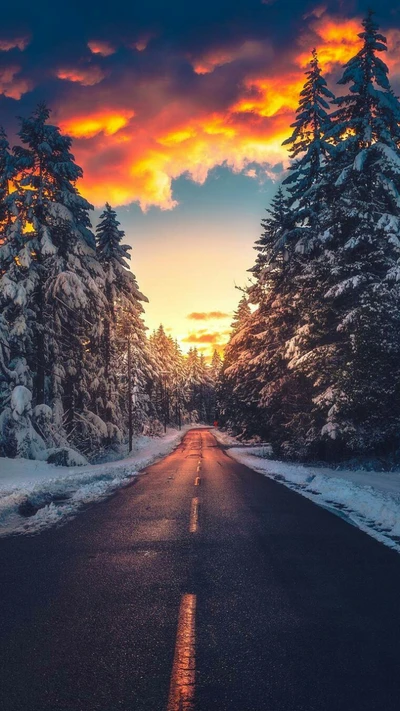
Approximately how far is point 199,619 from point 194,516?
16.3 ft

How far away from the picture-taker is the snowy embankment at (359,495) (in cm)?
786

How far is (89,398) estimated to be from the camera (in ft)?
79.3

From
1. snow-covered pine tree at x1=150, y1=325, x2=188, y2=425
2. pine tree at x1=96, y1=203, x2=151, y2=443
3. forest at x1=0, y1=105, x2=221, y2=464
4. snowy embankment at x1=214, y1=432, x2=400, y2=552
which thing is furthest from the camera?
snow-covered pine tree at x1=150, y1=325, x2=188, y2=425

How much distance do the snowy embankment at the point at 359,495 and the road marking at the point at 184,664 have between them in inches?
154

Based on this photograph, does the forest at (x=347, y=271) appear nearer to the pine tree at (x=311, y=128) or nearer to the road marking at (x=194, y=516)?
the pine tree at (x=311, y=128)

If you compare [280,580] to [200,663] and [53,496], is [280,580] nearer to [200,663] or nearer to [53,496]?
[200,663]

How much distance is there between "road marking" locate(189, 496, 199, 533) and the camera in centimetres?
796

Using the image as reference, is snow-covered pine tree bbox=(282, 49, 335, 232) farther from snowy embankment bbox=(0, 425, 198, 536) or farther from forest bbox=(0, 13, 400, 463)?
snowy embankment bbox=(0, 425, 198, 536)

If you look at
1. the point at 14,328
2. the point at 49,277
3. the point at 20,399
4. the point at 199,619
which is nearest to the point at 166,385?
the point at 49,277

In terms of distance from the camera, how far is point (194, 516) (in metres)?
8.99

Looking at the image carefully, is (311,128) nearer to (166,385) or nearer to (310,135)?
(310,135)

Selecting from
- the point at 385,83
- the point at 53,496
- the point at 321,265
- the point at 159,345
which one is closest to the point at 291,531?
the point at 53,496

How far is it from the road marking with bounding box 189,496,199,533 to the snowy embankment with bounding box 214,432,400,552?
310cm

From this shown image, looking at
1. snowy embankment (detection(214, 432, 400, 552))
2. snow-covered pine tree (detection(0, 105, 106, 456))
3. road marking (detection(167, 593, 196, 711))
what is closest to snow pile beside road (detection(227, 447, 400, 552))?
snowy embankment (detection(214, 432, 400, 552))
